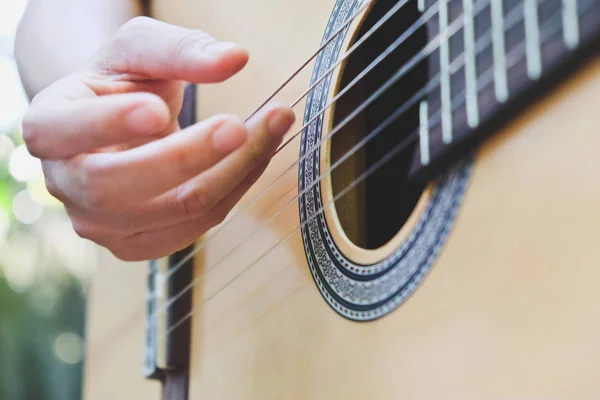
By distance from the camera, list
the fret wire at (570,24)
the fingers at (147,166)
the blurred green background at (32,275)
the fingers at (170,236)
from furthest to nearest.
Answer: the blurred green background at (32,275) → the fingers at (170,236) → the fingers at (147,166) → the fret wire at (570,24)

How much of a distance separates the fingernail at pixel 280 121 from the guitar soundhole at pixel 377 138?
0.10m

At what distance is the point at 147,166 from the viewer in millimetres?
475

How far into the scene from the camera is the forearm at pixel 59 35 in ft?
2.81

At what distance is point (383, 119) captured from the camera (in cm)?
67

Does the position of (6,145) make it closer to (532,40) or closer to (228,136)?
(228,136)

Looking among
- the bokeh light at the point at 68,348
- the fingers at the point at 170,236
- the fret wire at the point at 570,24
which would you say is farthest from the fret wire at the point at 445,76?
the bokeh light at the point at 68,348

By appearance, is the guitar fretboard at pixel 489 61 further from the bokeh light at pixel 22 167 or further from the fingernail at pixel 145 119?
the bokeh light at pixel 22 167

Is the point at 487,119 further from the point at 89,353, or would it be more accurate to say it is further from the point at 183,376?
the point at 89,353

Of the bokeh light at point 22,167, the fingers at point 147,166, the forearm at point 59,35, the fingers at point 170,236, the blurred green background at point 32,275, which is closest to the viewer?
the fingers at point 147,166

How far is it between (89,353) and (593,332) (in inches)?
33.6

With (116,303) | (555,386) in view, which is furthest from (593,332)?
(116,303)

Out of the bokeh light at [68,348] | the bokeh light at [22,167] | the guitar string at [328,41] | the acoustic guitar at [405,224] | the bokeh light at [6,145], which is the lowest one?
the acoustic guitar at [405,224]

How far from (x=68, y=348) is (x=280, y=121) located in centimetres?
181

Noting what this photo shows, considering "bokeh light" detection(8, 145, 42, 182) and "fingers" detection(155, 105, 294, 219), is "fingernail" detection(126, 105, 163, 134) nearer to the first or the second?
"fingers" detection(155, 105, 294, 219)
